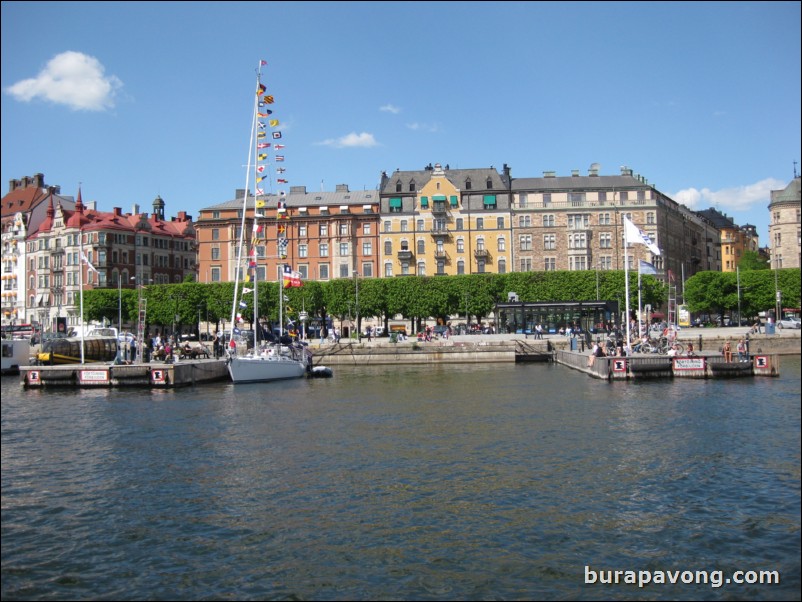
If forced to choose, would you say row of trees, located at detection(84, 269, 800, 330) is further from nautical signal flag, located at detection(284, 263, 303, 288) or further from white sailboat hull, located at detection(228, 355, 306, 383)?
A: white sailboat hull, located at detection(228, 355, 306, 383)

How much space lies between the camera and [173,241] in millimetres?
135750

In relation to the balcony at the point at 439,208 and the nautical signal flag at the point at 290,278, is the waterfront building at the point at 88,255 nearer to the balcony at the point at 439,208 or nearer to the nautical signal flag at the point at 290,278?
the balcony at the point at 439,208

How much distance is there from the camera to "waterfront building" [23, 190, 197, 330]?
12156 centimetres

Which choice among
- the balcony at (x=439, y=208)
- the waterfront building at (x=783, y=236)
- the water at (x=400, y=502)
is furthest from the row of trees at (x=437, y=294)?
the water at (x=400, y=502)

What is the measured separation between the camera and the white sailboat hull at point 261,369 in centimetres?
5378

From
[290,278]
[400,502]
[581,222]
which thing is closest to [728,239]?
[581,222]

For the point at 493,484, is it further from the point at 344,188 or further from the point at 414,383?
the point at 344,188

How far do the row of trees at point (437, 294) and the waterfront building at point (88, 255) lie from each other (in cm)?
1746

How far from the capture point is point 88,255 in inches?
4796

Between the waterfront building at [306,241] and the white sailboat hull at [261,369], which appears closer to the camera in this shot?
the white sailboat hull at [261,369]

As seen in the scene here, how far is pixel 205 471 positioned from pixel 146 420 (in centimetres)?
1221

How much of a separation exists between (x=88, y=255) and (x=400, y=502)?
11419cm

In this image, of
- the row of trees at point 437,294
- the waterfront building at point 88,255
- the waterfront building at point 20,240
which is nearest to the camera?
the row of trees at point 437,294

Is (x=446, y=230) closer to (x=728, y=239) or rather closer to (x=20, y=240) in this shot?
(x=20, y=240)
